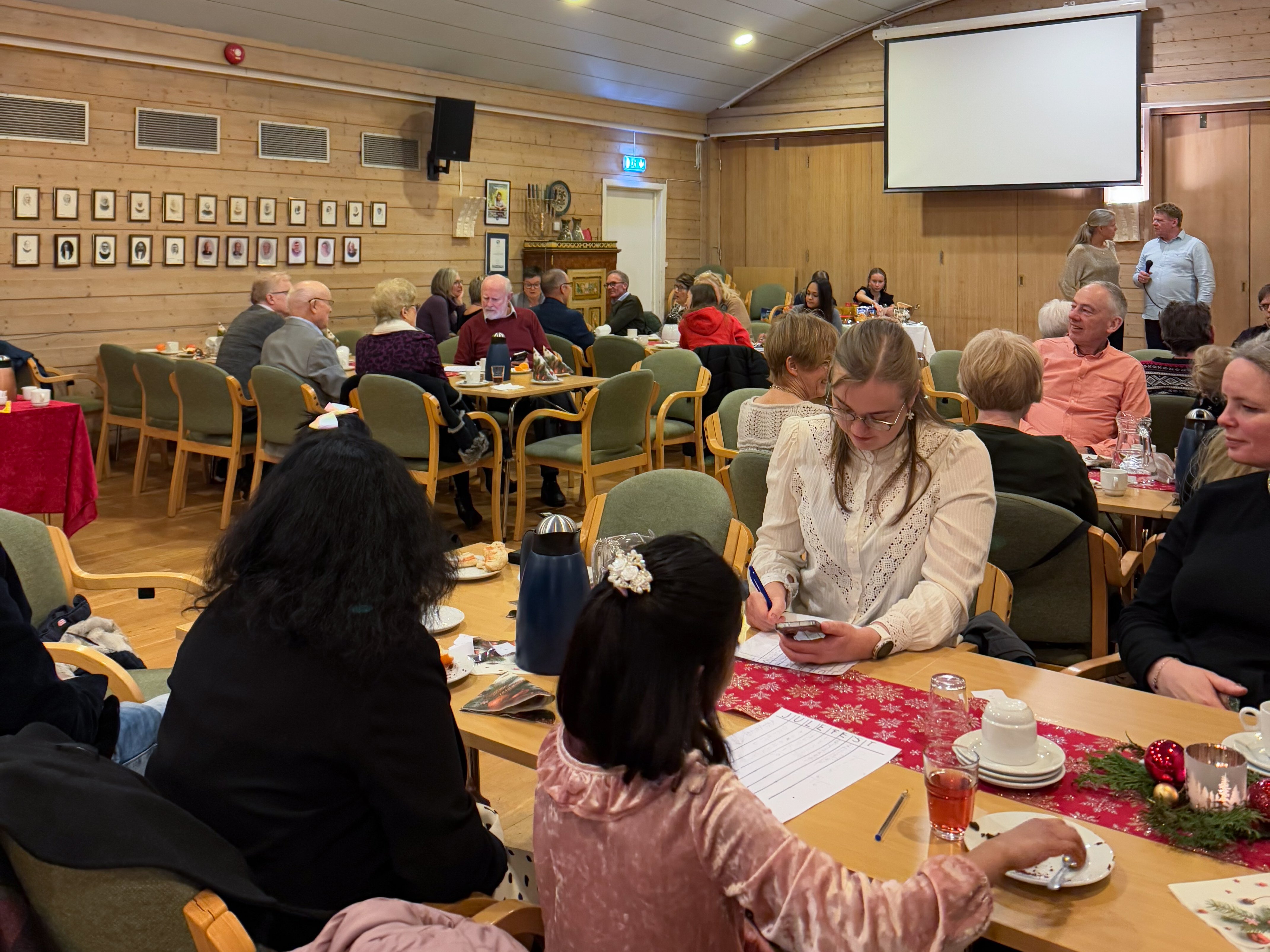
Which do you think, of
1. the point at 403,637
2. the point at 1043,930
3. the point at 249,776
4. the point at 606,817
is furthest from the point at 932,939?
the point at 249,776

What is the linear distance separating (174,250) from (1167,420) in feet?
22.8

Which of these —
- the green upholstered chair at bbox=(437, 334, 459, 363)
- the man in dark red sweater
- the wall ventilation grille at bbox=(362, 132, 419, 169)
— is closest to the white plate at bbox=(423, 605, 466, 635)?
the man in dark red sweater

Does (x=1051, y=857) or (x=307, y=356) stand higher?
(x=307, y=356)

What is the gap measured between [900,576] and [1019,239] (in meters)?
10.2

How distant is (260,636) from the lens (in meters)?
1.61

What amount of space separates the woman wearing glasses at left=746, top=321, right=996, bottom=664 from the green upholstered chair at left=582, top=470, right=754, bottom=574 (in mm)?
330

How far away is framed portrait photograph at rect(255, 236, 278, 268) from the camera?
29.7ft

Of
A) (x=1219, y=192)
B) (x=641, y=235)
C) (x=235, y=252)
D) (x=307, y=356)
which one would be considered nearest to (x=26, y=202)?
(x=235, y=252)

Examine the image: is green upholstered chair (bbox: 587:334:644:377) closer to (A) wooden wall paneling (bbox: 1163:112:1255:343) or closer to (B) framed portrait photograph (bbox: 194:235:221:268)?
(B) framed portrait photograph (bbox: 194:235:221:268)

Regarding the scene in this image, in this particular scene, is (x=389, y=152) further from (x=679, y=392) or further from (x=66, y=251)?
(x=679, y=392)

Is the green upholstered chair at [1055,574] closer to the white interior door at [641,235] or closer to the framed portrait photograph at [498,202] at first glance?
the framed portrait photograph at [498,202]

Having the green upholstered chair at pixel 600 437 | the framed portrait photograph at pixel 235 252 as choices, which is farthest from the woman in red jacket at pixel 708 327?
the framed portrait photograph at pixel 235 252

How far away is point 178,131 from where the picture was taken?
838cm

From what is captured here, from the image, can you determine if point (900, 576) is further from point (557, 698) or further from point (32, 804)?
point (32, 804)
